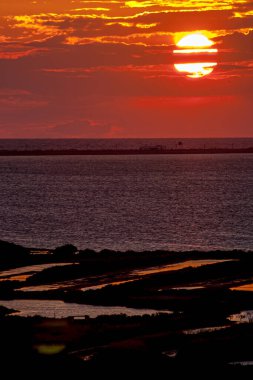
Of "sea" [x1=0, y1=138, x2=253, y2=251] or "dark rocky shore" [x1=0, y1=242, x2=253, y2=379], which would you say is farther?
"sea" [x1=0, y1=138, x2=253, y2=251]

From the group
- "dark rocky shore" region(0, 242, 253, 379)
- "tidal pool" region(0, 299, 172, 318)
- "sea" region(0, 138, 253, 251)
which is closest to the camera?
"dark rocky shore" region(0, 242, 253, 379)

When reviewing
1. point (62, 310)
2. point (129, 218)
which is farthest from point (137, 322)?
point (129, 218)

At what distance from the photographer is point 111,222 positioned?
110m

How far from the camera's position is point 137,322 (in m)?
43.1

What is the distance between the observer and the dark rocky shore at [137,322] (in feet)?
114

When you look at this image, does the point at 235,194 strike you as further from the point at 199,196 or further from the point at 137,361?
the point at 137,361

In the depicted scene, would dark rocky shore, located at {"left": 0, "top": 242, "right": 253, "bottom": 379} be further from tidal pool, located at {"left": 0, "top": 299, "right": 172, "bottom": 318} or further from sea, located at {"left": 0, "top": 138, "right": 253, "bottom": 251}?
sea, located at {"left": 0, "top": 138, "right": 253, "bottom": 251}

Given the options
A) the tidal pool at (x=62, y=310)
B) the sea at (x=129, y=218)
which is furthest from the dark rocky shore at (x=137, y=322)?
the sea at (x=129, y=218)

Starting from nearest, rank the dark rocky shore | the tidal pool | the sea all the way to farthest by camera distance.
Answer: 1. the dark rocky shore
2. the tidal pool
3. the sea

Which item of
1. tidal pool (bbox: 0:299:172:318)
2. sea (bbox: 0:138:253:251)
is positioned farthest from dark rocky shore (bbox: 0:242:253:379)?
sea (bbox: 0:138:253:251)

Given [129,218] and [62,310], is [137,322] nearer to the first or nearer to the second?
[62,310]

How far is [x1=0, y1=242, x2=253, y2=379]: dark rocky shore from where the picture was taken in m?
34.7

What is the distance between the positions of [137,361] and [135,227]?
69.2 metres

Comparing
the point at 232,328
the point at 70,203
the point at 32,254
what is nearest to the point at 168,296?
the point at 232,328
